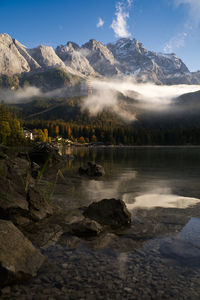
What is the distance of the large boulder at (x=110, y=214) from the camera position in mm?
12052

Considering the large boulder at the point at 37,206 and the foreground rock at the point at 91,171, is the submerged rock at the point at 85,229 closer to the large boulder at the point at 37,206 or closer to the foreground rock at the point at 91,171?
the large boulder at the point at 37,206

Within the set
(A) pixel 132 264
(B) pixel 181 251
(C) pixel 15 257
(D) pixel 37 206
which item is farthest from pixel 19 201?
(B) pixel 181 251

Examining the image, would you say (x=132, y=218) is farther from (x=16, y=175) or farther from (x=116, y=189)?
(x=116, y=189)

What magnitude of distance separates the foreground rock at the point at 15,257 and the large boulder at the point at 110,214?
487 cm

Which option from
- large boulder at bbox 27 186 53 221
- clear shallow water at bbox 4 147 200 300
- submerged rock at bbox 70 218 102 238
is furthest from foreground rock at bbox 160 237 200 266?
large boulder at bbox 27 186 53 221

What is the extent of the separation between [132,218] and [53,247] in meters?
5.58

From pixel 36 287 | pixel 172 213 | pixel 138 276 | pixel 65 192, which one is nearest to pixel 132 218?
pixel 172 213

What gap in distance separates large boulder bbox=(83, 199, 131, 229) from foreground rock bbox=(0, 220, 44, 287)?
16.0 ft

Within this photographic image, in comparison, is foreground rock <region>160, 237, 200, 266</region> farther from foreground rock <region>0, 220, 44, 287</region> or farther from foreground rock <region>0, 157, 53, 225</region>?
foreground rock <region>0, 157, 53, 225</region>

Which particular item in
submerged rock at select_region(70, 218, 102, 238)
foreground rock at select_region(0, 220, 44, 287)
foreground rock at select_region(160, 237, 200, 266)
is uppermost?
foreground rock at select_region(0, 220, 44, 287)

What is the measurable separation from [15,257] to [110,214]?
6.38 m

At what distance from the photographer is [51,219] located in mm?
12844

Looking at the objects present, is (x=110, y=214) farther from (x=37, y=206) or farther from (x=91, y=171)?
(x=91, y=171)

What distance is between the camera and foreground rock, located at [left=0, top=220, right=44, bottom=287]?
21.6 ft
